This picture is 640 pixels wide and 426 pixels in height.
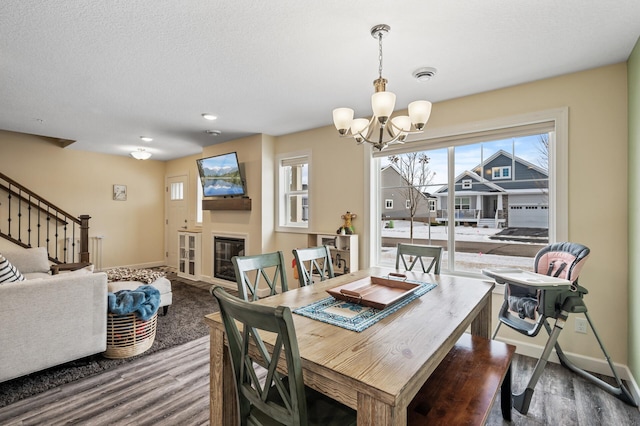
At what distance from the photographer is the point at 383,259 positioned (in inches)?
156

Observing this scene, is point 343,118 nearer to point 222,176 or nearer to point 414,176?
point 414,176

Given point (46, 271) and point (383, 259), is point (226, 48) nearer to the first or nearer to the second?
point (383, 259)

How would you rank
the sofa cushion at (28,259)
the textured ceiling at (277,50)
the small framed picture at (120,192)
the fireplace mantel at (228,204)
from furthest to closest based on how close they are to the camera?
the small framed picture at (120,192) → the fireplace mantel at (228,204) → the sofa cushion at (28,259) → the textured ceiling at (277,50)

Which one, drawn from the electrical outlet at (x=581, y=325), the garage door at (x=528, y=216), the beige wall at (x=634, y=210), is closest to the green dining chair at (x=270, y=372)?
the beige wall at (x=634, y=210)

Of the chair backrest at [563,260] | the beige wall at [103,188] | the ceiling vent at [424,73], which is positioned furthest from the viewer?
the beige wall at [103,188]

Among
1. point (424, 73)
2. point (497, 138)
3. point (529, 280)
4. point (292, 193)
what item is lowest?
point (529, 280)

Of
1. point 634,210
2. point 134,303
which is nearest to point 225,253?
point 134,303

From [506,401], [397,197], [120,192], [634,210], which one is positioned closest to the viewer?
[506,401]

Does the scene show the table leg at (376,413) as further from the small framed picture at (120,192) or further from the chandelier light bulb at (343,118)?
the small framed picture at (120,192)

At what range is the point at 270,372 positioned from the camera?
1.07 meters

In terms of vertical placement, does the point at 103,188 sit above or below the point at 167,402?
above

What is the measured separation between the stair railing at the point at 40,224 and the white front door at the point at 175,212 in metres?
1.72

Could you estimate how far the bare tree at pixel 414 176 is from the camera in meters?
3.59

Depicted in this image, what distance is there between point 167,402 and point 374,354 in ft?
5.81
